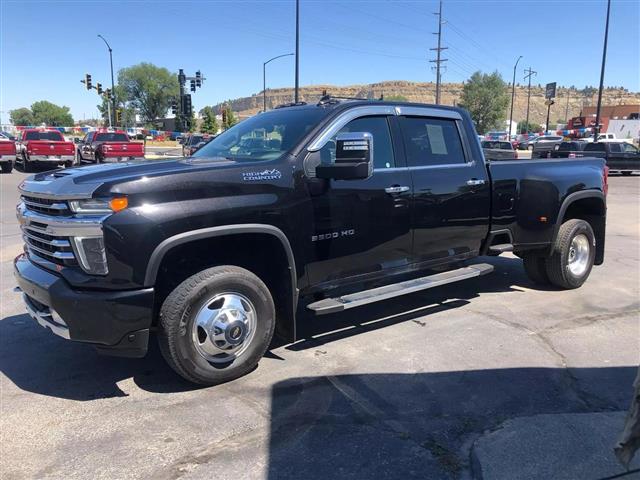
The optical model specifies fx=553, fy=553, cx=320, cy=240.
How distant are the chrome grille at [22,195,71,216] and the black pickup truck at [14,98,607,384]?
0.01 m

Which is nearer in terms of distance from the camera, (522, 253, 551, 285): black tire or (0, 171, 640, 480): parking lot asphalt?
(0, 171, 640, 480): parking lot asphalt

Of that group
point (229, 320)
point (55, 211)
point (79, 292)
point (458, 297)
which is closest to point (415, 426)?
point (229, 320)

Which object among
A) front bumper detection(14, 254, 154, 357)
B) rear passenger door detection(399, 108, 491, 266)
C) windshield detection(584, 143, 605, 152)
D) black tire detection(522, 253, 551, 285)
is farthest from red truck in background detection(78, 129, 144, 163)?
windshield detection(584, 143, 605, 152)

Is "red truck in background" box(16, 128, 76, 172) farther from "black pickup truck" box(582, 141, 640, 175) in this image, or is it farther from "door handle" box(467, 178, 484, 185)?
"black pickup truck" box(582, 141, 640, 175)

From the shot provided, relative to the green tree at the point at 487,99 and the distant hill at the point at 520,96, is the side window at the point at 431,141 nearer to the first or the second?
the green tree at the point at 487,99

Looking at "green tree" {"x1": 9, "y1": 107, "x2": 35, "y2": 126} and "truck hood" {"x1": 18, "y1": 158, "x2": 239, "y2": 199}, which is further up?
"green tree" {"x1": 9, "y1": 107, "x2": 35, "y2": 126}

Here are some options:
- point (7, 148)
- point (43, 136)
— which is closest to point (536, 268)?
point (7, 148)

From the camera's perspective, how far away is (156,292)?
3869mm

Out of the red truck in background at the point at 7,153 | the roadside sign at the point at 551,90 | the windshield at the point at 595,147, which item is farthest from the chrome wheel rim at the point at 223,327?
the roadside sign at the point at 551,90

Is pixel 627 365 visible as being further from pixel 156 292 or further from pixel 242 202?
pixel 156 292

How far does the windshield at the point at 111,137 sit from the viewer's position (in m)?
26.0

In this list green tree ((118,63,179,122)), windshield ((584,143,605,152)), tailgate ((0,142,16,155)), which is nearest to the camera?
tailgate ((0,142,16,155))

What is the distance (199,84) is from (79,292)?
34.7 metres

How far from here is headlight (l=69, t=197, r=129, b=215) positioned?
3.44m
